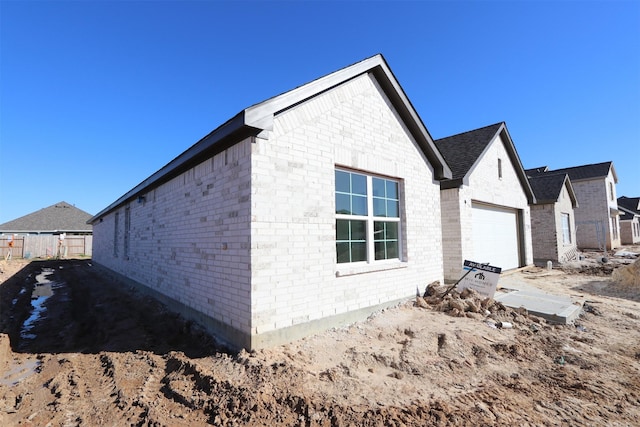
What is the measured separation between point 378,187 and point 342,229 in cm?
158

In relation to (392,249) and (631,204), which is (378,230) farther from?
(631,204)

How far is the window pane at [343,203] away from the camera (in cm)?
600

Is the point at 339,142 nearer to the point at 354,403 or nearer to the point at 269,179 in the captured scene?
the point at 269,179

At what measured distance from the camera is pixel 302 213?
5.24m

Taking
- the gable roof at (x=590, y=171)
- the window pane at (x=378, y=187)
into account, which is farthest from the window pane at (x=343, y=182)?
the gable roof at (x=590, y=171)

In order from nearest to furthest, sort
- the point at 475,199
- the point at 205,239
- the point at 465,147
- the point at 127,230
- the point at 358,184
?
the point at 205,239 → the point at 358,184 → the point at 475,199 → the point at 127,230 → the point at 465,147

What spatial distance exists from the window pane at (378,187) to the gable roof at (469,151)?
3.36 meters

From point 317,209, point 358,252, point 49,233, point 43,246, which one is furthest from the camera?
point 49,233

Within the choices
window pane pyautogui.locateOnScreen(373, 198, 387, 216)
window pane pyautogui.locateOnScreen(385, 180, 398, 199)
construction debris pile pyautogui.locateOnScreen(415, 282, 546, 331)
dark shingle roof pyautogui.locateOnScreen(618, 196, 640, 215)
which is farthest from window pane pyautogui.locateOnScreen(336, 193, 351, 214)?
dark shingle roof pyautogui.locateOnScreen(618, 196, 640, 215)

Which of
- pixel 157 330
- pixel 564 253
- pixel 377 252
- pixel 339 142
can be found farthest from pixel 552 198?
pixel 157 330

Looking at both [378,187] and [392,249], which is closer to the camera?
[378,187]

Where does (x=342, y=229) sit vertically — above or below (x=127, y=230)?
below

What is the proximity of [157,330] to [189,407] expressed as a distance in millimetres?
3400

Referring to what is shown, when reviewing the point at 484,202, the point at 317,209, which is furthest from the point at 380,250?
the point at 484,202
